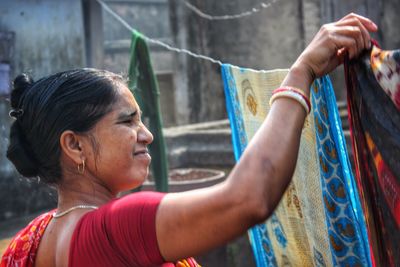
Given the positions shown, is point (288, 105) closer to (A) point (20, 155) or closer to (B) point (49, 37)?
(A) point (20, 155)

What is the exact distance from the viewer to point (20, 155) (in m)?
1.86

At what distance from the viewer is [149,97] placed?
5.83m

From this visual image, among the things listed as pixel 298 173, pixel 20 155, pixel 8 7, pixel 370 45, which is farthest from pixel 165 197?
pixel 8 7

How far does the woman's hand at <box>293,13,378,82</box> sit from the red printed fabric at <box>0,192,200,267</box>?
472 mm

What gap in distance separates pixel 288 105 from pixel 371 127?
1.18 feet

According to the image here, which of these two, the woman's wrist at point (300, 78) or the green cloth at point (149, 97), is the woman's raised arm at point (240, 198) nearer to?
the woman's wrist at point (300, 78)

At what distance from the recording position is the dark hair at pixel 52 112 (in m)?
1.77

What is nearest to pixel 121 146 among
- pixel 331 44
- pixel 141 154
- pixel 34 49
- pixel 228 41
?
pixel 141 154

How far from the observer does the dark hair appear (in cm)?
177

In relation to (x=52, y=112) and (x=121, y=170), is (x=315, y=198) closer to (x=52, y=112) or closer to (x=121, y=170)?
(x=121, y=170)

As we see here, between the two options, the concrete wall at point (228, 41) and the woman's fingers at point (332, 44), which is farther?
the concrete wall at point (228, 41)

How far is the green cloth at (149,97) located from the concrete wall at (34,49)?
2.38m

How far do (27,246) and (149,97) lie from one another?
4.03m

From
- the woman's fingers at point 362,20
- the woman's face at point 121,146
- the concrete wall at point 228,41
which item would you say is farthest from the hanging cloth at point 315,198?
the concrete wall at point 228,41
